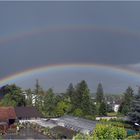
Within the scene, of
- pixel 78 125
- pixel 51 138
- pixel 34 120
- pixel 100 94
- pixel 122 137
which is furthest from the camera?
pixel 100 94

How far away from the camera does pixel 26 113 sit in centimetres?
4866

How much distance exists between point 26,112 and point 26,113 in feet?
0.80

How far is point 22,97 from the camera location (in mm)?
56406

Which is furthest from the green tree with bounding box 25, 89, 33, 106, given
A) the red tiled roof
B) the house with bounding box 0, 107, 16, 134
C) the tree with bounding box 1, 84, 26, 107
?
the house with bounding box 0, 107, 16, 134

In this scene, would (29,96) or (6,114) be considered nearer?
(6,114)

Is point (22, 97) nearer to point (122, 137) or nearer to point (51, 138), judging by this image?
point (51, 138)

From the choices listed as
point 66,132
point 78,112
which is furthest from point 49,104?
point 66,132

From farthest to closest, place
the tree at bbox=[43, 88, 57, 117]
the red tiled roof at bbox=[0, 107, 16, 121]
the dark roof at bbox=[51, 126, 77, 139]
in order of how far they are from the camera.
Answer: the tree at bbox=[43, 88, 57, 117] < the red tiled roof at bbox=[0, 107, 16, 121] < the dark roof at bbox=[51, 126, 77, 139]

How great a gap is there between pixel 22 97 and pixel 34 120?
9648 mm

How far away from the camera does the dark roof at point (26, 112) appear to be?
48.3 meters

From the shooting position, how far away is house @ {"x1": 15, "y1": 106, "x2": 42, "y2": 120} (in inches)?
1902

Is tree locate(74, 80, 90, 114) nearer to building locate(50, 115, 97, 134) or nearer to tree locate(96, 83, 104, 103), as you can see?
building locate(50, 115, 97, 134)

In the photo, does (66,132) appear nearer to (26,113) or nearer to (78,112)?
(26,113)

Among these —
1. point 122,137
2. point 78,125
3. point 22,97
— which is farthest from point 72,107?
point 122,137
